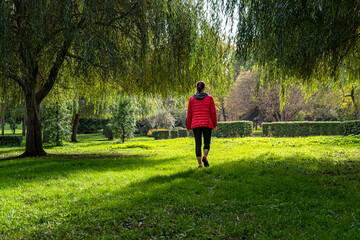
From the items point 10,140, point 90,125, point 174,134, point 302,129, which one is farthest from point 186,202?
point 90,125

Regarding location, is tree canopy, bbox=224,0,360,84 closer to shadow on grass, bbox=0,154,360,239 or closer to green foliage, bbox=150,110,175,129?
shadow on grass, bbox=0,154,360,239

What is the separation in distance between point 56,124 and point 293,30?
16.1m

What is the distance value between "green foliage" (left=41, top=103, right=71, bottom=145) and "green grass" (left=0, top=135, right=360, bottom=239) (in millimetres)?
11044

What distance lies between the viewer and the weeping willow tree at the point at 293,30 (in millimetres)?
5430

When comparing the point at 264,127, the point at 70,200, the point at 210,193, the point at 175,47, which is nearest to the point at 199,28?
the point at 175,47

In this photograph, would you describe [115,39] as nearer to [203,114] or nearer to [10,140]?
[203,114]

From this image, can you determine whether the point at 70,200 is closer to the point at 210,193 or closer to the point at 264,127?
the point at 210,193

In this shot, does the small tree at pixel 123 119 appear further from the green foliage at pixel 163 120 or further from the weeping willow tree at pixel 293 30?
the weeping willow tree at pixel 293 30

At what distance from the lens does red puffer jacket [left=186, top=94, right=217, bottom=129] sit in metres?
6.45

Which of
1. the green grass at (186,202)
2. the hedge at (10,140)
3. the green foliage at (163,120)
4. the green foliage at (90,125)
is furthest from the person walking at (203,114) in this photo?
the green foliage at (90,125)

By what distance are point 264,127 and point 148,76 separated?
13071 millimetres

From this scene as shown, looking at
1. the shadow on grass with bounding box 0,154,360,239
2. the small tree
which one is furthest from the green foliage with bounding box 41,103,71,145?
the shadow on grass with bounding box 0,154,360,239

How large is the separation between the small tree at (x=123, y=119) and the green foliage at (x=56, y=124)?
376 centimetres

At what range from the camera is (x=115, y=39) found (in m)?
8.20
